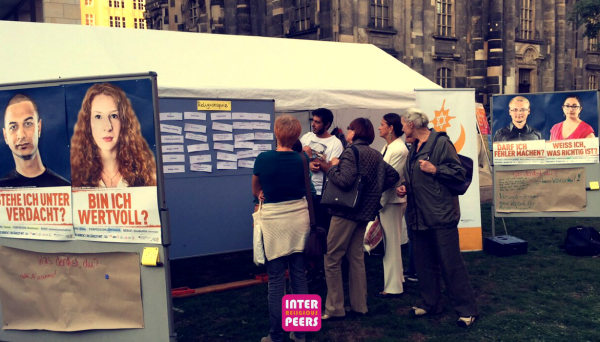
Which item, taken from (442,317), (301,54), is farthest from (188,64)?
(442,317)

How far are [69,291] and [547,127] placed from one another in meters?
6.68

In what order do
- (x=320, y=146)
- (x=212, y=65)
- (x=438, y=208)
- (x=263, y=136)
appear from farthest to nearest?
(x=212, y=65), (x=263, y=136), (x=320, y=146), (x=438, y=208)

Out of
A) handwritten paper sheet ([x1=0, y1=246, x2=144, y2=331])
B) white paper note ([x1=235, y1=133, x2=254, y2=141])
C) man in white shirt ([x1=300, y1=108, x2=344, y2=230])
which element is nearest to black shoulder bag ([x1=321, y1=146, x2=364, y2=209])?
man in white shirt ([x1=300, y1=108, x2=344, y2=230])

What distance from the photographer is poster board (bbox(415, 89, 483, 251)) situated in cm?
749

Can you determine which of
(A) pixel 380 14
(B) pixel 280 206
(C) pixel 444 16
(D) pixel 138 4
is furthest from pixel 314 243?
(D) pixel 138 4

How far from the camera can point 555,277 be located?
661 cm

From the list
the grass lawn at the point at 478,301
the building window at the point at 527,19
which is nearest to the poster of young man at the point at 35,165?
the grass lawn at the point at 478,301

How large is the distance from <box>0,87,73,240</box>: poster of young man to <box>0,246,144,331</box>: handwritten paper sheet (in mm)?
203

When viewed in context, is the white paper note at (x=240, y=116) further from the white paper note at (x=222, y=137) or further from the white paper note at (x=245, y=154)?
the white paper note at (x=245, y=154)

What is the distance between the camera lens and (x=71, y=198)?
4000mm

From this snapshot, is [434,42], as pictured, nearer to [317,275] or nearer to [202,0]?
[202,0]

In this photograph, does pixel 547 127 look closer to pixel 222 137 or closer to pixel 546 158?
pixel 546 158

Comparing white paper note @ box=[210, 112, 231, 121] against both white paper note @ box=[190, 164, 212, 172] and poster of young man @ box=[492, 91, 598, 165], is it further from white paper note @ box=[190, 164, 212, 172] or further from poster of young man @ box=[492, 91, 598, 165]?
poster of young man @ box=[492, 91, 598, 165]

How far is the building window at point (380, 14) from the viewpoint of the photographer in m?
21.9
